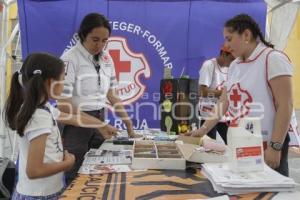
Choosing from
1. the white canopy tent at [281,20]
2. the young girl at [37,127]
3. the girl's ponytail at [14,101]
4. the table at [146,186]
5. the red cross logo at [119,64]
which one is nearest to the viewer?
the table at [146,186]

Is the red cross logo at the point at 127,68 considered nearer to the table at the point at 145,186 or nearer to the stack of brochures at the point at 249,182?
the table at the point at 145,186

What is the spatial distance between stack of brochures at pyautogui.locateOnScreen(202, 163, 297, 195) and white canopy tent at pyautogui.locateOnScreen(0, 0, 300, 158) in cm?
209

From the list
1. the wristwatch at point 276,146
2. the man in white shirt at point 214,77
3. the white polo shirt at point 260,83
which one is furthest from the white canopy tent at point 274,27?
the wristwatch at point 276,146

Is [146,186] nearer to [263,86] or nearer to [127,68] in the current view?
[263,86]

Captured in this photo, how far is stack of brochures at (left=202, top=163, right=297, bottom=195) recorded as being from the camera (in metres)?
0.93

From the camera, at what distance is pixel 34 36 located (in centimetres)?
322

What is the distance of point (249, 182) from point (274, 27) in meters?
2.37

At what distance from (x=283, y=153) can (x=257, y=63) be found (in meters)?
0.33

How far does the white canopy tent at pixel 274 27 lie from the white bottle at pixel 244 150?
208 cm

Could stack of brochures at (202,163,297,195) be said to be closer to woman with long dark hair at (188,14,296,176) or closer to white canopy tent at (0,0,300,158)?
woman with long dark hair at (188,14,296,176)

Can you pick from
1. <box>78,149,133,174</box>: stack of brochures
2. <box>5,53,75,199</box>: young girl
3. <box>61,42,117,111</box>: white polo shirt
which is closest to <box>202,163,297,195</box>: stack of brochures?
<box>78,149,133,174</box>: stack of brochures

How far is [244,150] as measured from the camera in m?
1.01

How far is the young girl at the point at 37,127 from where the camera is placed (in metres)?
1.12

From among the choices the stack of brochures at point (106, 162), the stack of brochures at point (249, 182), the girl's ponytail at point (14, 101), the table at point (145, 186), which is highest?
the girl's ponytail at point (14, 101)
